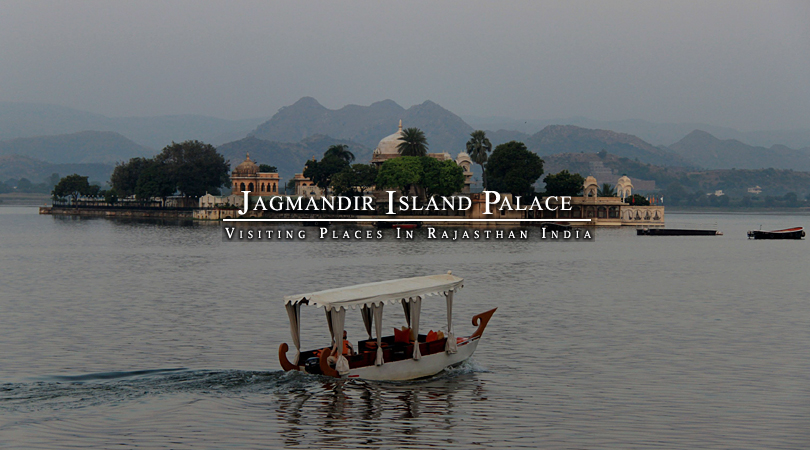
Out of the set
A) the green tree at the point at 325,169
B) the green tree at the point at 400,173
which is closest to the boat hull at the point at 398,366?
the green tree at the point at 400,173

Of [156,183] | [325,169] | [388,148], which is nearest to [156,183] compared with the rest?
[156,183]

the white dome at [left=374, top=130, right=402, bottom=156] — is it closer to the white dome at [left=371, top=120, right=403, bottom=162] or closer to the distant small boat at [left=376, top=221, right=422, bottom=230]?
the white dome at [left=371, top=120, right=403, bottom=162]

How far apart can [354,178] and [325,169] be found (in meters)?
14.3

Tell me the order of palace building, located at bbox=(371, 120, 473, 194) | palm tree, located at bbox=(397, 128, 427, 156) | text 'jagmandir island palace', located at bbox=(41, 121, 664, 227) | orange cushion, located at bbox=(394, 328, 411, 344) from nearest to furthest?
1. orange cushion, located at bbox=(394, 328, 411, 344)
2. text 'jagmandir island palace', located at bbox=(41, 121, 664, 227)
3. palm tree, located at bbox=(397, 128, 427, 156)
4. palace building, located at bbox=(371, 120, 473, 194)

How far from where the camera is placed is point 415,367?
28.5m

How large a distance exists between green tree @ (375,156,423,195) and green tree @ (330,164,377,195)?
41.5 ft

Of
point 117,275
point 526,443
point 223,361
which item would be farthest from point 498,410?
point 117,275

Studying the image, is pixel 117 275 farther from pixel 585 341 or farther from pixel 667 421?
pixel 667 421

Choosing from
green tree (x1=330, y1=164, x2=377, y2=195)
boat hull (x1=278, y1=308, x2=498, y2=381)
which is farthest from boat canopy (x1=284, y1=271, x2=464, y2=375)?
green tree (x1=330, y1=164, x2=377, y2=195)

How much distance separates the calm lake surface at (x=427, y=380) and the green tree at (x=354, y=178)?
99526 mm

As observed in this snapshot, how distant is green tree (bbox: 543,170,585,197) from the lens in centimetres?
17312

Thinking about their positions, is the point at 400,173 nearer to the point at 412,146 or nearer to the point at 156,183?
the point at 412,146

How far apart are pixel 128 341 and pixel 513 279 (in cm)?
3534

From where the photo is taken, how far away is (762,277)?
70.8 metres
